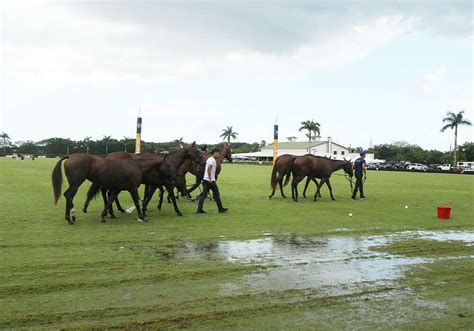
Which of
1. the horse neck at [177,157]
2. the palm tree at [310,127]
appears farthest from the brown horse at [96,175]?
the palm tree at [310,127]

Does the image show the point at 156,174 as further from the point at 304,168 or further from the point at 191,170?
the point at 304,168

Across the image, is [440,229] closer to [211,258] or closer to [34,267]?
[211,258]

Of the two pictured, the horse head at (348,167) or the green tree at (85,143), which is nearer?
the horse head at (348,167)

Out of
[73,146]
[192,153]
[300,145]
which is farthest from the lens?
[73,146]

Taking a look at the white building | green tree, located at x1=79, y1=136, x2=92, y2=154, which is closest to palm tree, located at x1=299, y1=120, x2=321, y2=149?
the white building

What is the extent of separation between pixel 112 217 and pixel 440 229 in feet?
27.8

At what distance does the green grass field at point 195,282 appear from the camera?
4523 mm

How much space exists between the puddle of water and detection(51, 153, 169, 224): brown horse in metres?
3.51

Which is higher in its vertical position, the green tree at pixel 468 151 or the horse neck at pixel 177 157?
the green tree at pixel 468 151

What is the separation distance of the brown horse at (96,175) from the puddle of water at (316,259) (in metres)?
3.51

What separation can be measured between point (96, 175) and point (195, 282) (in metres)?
5.69

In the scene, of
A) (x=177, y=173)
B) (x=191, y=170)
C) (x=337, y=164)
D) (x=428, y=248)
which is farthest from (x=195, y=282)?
(x=337, y=164)

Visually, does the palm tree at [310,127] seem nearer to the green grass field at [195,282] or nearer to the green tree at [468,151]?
the green tree at [468,151]

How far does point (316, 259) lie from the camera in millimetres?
7332
